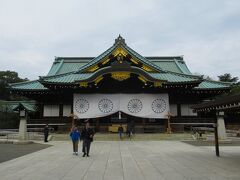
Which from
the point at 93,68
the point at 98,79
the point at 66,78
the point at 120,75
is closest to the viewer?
the point at 98,79

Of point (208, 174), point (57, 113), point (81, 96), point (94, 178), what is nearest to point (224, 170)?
point (208, 174)

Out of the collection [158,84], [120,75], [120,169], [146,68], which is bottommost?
[120,169]

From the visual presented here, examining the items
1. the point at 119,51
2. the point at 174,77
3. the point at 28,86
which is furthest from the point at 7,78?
the point at 174,77

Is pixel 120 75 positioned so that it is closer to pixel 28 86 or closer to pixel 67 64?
pixel 28 86

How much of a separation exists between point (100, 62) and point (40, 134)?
9.40 m

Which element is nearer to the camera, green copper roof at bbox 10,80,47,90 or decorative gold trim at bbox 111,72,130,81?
decorative gold trim at bbox 111,72,130,81

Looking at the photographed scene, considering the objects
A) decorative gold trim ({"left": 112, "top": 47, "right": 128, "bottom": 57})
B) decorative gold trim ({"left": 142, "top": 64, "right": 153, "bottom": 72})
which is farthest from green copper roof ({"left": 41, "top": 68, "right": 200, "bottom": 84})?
decorative gold trim ({"left": 112, "top": 47, "right": 128, "bottom": 57})

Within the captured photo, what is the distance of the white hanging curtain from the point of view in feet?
86.6

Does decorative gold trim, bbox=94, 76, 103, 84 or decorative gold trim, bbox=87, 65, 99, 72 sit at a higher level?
decorative gold trim, bbox=87, 65, 99, 72

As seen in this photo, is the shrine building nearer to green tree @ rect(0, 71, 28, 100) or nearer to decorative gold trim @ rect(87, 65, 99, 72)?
decorative gold trim @ rect(87, 65, 99, 72)

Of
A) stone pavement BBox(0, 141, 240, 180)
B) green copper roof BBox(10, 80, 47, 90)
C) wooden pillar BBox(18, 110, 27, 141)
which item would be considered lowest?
stone pavement BBox(0, 141, 240, 180)

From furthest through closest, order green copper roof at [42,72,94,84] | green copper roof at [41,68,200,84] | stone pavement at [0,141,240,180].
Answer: green copper roof at [42,72,94,84]
green copper roof at [41,68,200,84]
stone pavement at [0,141,240,180]

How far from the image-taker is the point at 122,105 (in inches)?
1038

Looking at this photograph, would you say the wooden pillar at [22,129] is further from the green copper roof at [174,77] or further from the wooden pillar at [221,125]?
the wooden pillar at [221,125]
